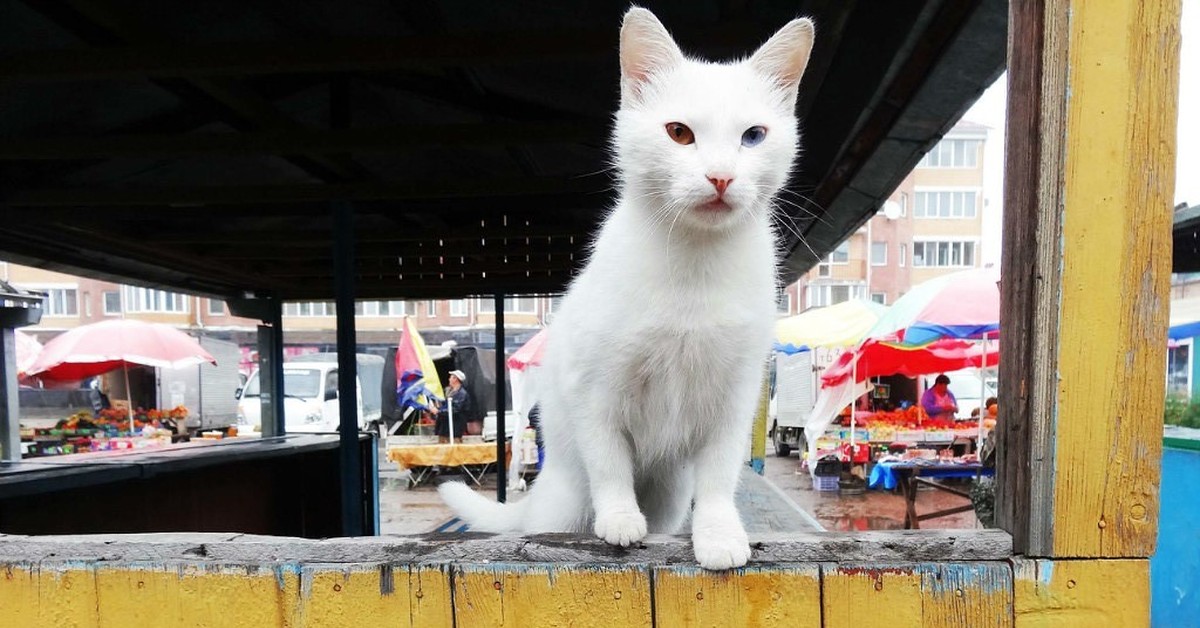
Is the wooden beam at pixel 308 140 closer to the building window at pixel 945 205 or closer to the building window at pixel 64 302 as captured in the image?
the building window at pixel 945 205

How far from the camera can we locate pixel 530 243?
13.5 ft

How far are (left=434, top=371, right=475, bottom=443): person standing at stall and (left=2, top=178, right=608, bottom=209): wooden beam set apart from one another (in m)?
7.19

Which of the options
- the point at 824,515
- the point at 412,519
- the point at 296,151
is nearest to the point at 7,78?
the point at 296,151

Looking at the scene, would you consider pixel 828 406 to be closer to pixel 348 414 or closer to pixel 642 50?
pixel 348 414

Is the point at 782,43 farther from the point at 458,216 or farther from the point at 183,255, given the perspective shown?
the point at 183,255

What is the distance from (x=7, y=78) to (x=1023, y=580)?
269cm

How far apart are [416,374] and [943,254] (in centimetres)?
2149

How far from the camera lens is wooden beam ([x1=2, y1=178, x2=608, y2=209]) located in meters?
2.89

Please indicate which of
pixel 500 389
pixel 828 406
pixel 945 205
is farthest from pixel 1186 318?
pixel 945 205

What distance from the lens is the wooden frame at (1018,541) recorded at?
85 cm

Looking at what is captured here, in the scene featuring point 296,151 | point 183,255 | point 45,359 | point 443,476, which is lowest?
point 443,476

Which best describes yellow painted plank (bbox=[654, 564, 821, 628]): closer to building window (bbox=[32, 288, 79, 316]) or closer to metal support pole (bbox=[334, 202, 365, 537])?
metal support pole (bbox=[334, 202, 365, 537])

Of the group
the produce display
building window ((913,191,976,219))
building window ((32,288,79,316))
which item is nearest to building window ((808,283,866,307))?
building window ((913,191,976,219))

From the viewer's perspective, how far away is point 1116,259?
0.85 metres
